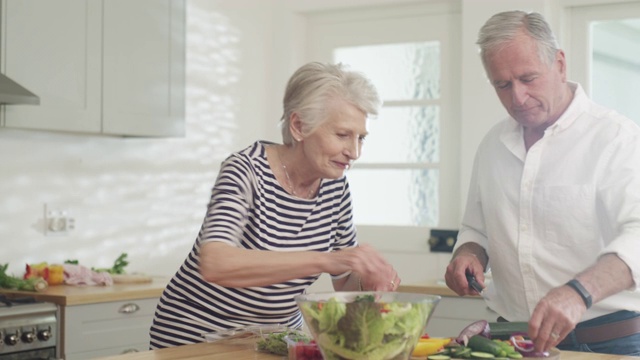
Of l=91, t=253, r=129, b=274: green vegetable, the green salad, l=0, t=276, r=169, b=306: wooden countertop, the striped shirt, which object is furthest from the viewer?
l=91, t=253, r=129, b=274: green vegetable

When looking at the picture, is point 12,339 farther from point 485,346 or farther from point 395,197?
point 395,197

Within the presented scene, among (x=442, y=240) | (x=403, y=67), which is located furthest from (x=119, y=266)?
(x=403, y=67)

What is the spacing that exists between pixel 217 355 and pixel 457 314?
2.21 metres

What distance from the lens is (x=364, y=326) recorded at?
1703mm

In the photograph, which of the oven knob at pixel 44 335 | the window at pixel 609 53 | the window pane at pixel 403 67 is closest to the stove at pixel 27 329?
the oven knob at pixel 44 335

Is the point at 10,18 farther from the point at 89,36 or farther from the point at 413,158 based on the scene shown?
the point at 413,158

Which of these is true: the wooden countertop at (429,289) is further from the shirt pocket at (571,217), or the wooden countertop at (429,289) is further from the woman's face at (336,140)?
the woman's face at (336,140)

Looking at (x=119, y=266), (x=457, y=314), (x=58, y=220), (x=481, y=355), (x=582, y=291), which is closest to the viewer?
(x=481, y=355)

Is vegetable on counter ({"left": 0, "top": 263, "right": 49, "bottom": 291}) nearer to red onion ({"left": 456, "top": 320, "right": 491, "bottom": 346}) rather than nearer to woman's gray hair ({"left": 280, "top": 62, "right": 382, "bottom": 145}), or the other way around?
woman's gray hair ({"left": 280, "top": 62, "right": 382, "bottom": 145})

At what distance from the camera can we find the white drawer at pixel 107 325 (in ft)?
12.1

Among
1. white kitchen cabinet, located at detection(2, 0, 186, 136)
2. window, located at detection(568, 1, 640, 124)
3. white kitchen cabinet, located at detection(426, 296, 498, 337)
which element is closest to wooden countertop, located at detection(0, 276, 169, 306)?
white kitchen cabinet, located at detection(2, 0, 186, 136)

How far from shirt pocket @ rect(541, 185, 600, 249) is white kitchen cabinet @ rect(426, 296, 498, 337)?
1.69 meters

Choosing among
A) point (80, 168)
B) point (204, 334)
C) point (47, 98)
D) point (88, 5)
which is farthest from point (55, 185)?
point (204, 334)

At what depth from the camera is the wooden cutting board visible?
4168 millimetres
